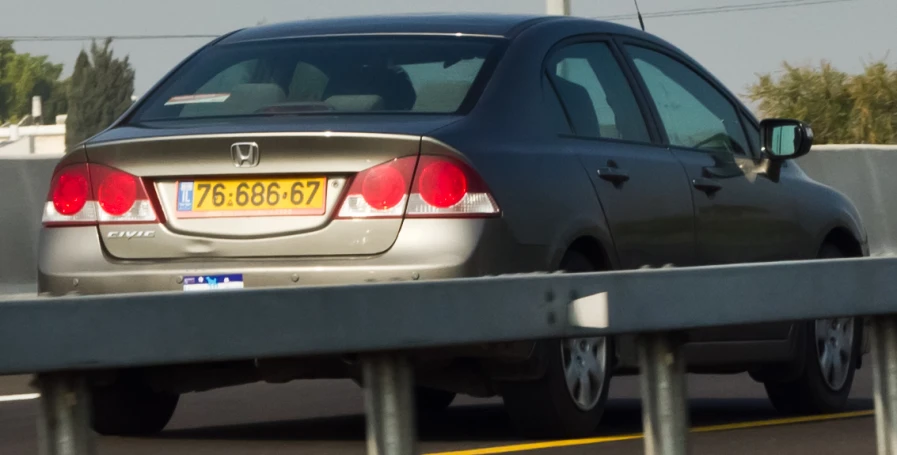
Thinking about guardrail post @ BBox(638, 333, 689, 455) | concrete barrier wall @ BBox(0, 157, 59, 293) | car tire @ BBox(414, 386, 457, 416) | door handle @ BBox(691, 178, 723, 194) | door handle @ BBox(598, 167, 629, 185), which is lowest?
guardrail post @ BBox(638, 333, 689, 455)

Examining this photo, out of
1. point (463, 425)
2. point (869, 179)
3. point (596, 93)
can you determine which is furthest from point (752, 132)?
point (869, 179)

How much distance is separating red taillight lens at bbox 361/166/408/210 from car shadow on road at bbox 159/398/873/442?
129 cm

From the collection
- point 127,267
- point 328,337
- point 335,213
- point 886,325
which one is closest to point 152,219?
point 127,267

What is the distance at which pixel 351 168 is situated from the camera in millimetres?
6570

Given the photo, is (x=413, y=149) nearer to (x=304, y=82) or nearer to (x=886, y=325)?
(x=304, y=82)

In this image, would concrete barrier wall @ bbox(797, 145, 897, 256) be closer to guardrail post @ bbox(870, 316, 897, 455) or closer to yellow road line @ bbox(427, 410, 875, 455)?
yellow road line @ bbox(427, 410, 875, 455)

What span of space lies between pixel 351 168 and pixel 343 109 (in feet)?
1.70

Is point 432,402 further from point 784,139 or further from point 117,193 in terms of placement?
point 117,193

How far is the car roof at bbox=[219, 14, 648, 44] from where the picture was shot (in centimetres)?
757

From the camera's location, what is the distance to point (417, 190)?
6602mm

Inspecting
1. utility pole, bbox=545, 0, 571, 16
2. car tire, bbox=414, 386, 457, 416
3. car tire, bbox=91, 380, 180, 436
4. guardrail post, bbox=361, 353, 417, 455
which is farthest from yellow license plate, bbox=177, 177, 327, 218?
utility pole, bbox=545, 0, 571, 16

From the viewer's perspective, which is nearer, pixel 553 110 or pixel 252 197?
pixel 252 197

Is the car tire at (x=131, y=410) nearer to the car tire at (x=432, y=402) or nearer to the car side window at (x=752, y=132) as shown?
the car tire at (x=432, y=402)

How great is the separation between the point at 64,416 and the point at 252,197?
3848 mm
